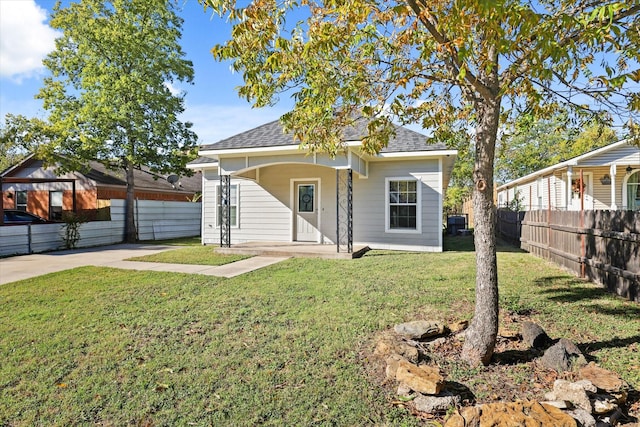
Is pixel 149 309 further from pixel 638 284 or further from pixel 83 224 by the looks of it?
pixel 83 224

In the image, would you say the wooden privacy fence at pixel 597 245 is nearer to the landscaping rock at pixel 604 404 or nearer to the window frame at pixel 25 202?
the landscaping rock at pixel 604 404

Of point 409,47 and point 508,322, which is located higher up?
point 409,47

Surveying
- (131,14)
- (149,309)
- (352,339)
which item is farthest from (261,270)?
(131,14)

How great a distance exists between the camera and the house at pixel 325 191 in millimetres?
10703

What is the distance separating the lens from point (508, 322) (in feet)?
14.5

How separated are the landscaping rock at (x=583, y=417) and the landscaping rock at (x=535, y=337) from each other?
1.20 meters

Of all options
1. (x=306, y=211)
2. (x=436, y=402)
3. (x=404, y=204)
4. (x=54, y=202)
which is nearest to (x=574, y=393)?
(x=436, y=402)

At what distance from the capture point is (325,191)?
1220 centimetres

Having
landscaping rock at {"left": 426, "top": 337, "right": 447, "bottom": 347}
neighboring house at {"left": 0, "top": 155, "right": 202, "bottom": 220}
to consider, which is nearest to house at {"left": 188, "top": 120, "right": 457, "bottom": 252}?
landscaping rock at {"left": 426, "top": 337, "right": 447, "bottom": 347}

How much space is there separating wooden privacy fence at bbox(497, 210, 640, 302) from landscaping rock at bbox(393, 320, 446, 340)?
10.9 feet

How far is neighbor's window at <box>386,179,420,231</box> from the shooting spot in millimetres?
11367

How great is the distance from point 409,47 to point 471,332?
3077mm

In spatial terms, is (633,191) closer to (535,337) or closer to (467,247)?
(467,247)

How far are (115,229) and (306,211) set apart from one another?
8.18 meters
